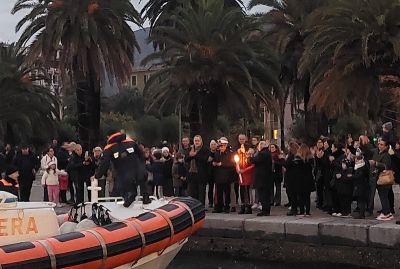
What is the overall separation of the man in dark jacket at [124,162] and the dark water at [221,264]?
2.62 metres

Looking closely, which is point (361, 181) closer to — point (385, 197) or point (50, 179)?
point (385, 197)

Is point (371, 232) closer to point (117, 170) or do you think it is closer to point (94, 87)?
point (117, 170)

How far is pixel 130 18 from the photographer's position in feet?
71.0

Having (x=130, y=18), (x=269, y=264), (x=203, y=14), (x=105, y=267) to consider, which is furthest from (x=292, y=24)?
(x=105, y=267)

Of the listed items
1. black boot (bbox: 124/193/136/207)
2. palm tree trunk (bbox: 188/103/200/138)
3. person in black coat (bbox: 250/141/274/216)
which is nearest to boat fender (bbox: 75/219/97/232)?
black boot (bbox: 124/193/136/207)

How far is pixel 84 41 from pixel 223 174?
8727 mm

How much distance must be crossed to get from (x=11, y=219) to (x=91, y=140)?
13919 millimetres

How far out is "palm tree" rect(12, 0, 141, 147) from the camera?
20.2 metres

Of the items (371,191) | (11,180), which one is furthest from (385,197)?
(11,180)

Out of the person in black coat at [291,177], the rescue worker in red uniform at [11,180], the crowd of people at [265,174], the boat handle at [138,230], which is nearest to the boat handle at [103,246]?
the boat handle at [138,230]

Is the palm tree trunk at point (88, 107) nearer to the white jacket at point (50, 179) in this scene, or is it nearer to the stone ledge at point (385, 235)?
the white jacket at point (50, 179)

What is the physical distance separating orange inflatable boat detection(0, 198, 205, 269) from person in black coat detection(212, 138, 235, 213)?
353 cm

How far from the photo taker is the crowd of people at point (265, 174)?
11648mm

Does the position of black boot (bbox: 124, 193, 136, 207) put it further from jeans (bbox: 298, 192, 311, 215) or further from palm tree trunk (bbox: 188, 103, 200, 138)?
palm tree trunk (bbox: 188, 103, 200, 138)
